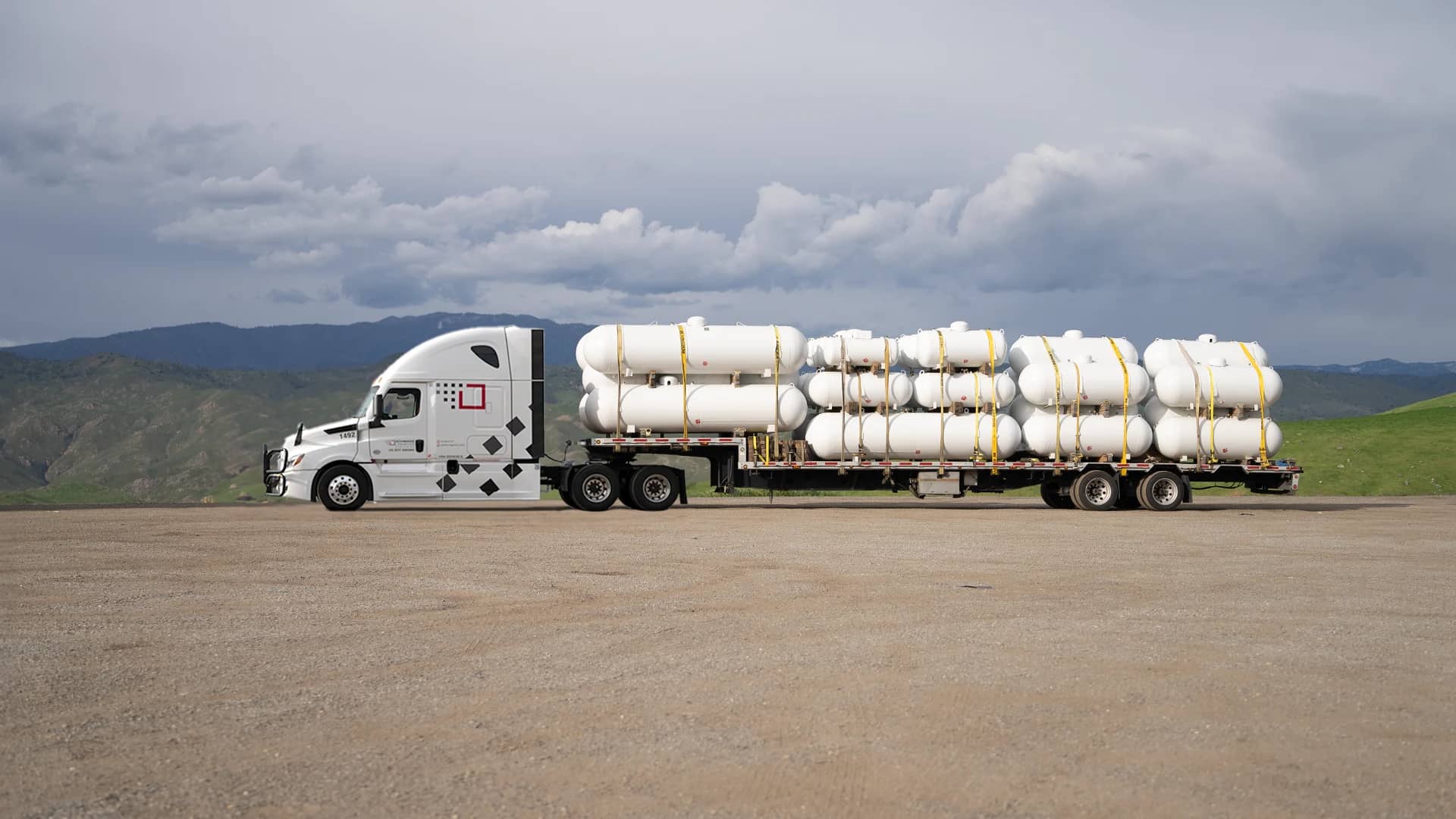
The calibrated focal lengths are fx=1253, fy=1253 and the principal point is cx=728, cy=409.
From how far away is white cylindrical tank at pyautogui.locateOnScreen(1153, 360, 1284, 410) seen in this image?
88.7 feet

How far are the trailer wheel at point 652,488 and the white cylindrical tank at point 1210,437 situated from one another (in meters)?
10.8

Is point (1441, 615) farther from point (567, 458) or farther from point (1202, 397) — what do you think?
point (567, 458)

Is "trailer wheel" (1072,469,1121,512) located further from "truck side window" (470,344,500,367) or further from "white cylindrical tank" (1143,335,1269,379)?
"truck side window" (470,344,500,367)

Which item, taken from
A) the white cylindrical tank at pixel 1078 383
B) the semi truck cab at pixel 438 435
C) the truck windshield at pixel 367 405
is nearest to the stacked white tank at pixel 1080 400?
the white cylindrical tank at pixel 1078 383

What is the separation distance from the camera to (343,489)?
24.5 metres

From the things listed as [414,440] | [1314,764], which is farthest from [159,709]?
[414,440]

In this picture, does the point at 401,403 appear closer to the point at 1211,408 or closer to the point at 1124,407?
the point at 1124,407

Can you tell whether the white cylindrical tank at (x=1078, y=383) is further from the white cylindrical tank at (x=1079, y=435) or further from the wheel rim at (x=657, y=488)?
the wheel rim at (x=657, y=488)

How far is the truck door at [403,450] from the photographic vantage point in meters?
24.6

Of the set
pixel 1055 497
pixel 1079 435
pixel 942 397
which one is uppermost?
pixel 942 397

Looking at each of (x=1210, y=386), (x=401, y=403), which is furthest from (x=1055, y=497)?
(x=401, y=403)

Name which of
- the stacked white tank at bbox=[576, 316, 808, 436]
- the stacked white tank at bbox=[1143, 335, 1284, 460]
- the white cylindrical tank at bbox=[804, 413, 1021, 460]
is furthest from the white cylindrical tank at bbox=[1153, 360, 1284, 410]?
the stacked white tank at bbox=[576, 316, 808, 436]

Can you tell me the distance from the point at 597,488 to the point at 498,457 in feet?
6.92

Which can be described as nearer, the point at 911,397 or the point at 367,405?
the point at 367,405
